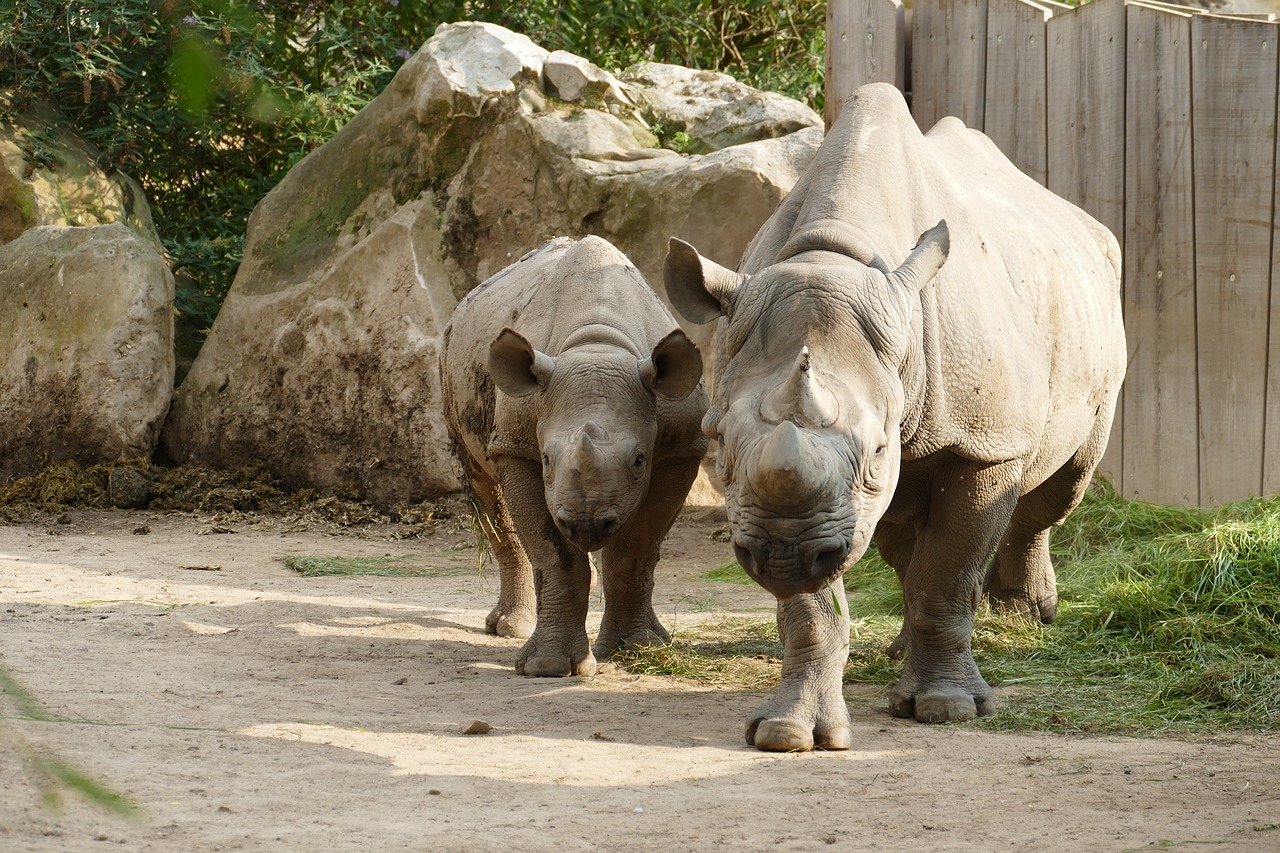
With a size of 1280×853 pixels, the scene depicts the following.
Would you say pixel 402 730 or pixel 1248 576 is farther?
pixel 1248 576

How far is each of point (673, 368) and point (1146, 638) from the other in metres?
2.10

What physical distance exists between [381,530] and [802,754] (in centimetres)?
514

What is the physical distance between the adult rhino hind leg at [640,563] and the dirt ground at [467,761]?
0.28 metres

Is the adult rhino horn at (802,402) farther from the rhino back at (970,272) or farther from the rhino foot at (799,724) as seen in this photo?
the rhino foot at (799,724)

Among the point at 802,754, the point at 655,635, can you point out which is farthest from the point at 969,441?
the point at 655,635

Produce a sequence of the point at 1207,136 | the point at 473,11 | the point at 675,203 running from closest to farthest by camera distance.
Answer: the point at 1207,136
the point at 675,203
the point at 473,11

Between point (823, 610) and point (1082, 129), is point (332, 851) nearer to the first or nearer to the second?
point (823, 610)

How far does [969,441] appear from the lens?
462 cm

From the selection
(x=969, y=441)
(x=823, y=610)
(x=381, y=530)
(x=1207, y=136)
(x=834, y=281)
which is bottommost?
(x=381, y=530)

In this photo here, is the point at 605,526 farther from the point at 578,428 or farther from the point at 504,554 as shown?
the point at 504,554

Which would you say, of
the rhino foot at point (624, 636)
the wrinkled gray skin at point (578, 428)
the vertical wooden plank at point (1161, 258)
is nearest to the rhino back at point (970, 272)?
the wrinkled gray skin at point (578, 428)

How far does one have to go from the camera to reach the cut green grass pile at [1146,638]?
189 inches

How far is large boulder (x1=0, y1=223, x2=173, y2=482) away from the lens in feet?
31.1

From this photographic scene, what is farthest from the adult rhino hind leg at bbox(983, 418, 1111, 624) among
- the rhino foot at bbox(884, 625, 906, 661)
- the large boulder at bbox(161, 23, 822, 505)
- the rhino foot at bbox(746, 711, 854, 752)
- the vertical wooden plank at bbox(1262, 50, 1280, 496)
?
the large boulder at bbox(161, 23, 822, 505)
